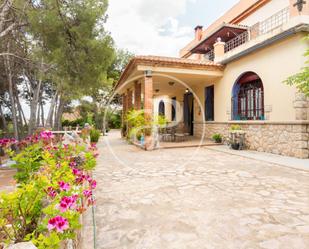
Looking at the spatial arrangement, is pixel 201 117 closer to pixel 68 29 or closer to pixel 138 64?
pixel 138 64

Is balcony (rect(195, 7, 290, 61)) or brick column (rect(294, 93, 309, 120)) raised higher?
balcony (rect(195, 7, 290, 61))

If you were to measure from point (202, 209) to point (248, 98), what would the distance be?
7.93 metres

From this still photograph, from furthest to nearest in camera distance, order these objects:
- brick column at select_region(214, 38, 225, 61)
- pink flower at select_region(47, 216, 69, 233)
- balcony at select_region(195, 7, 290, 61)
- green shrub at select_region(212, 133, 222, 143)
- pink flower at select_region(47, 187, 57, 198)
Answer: brick column at select_region(214, 38, 225, 61) → green shrub at select_region(212, 133, 222, 143) → balcony at select_region(195, 7, 290, 61) → pink flower at select_region(47, 187, 57, 198) → pink flower at select_region(47, 216, 69, 233)

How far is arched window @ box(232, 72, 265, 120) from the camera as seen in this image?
920cm

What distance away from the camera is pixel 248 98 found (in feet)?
32.4

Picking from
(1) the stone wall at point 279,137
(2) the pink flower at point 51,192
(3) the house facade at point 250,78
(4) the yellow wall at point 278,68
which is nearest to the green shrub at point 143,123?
(3) the house facade at point 250,78

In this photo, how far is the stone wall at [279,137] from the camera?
7043mm

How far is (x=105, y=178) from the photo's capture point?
5180mm

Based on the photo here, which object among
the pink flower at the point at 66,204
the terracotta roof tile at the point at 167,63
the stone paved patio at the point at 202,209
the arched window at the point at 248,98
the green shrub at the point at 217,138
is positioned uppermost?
the terracotta roof tile at the point at 167,63

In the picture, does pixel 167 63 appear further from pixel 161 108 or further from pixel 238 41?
pixel 161 108

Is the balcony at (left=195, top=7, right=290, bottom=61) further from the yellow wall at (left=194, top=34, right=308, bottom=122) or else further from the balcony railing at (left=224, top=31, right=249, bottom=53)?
the yellow wall at (left=194, top=34, right=308, bottom=122)

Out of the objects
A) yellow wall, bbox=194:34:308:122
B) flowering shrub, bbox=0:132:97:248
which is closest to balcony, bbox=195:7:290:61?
yellow wall, bbox=194:34:308:122

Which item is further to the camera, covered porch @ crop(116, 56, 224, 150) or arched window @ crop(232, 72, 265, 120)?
covered porch @ crop(116, 56, 224, 150)

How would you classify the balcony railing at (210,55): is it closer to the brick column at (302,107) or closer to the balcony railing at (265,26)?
the balcony railing at (265,26)
